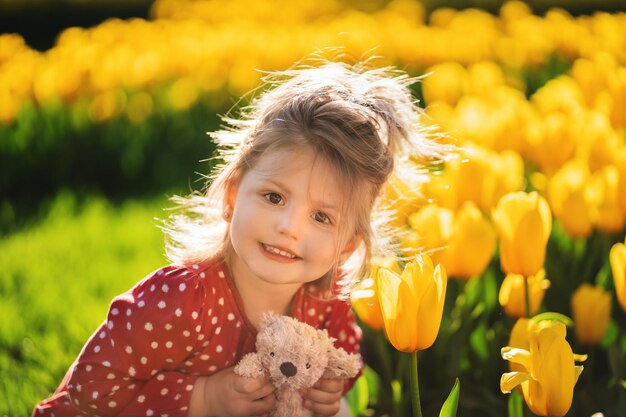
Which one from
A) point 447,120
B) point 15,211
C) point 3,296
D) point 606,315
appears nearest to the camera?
point 606,315

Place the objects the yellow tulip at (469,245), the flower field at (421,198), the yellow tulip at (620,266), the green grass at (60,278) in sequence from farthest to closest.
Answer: the green grass at (60,278), the yellow tulip at (469,245), the flower field at (421,198), the yellow tulip at (620,266)

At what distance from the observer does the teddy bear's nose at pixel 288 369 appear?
1.89 m

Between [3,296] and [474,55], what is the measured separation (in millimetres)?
3831

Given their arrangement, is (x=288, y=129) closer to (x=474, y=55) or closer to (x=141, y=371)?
(x=141, y=371)

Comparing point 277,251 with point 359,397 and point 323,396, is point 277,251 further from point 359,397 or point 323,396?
point 359,397

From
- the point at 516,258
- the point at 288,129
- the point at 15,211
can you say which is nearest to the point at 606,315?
the point at 516,258

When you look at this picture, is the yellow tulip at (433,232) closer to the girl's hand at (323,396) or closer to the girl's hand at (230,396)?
the girl's hand at (323,396)

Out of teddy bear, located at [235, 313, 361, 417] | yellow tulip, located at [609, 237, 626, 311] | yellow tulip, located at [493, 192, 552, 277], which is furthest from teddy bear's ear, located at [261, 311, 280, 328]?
yellow tulip, located at [609, 237, 626, 311]

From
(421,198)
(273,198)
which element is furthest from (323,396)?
(421,198)

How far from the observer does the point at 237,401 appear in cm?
191

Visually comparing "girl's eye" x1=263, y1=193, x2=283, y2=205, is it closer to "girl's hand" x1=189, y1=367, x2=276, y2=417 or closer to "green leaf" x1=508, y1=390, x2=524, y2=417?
"girl's hand" x1=189, y1=367, x2=276, y2=417

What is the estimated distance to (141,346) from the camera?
190 centimetres

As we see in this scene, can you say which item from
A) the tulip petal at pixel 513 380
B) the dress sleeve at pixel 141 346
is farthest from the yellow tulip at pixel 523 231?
the dress sleeve at pixel 141 346

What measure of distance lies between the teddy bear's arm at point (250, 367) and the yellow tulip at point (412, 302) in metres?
0.31
